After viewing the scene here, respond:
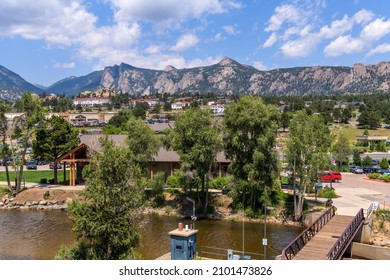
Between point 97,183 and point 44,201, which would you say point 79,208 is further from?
point 44,201

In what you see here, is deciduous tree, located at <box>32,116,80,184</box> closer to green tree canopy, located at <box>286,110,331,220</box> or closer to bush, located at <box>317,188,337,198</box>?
green tree canopy, located at <box>286,110,331,220</box>

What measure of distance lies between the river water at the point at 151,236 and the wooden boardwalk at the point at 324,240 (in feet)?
13.3

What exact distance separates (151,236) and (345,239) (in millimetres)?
15311

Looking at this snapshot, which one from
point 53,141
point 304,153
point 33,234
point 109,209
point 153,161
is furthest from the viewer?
point 153,161

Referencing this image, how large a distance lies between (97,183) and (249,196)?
25.3 m

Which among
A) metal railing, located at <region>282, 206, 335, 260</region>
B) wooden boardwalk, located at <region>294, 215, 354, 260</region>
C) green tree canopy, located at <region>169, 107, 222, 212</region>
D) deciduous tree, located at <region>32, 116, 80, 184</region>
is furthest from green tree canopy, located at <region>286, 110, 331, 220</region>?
deciduous tree, located at <region>32, 116, 80, 184</region>

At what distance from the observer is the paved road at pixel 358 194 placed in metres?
37.4

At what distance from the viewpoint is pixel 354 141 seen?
3967 inches

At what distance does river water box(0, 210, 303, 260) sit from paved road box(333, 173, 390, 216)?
5.80 meters

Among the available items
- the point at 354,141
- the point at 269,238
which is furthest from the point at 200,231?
the point at 354,141

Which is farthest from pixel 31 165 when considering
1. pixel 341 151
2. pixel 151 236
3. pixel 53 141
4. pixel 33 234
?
pixel 341 151

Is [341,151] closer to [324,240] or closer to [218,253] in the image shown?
[218,253]

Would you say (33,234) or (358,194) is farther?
(358,194)

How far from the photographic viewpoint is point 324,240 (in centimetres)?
2420
